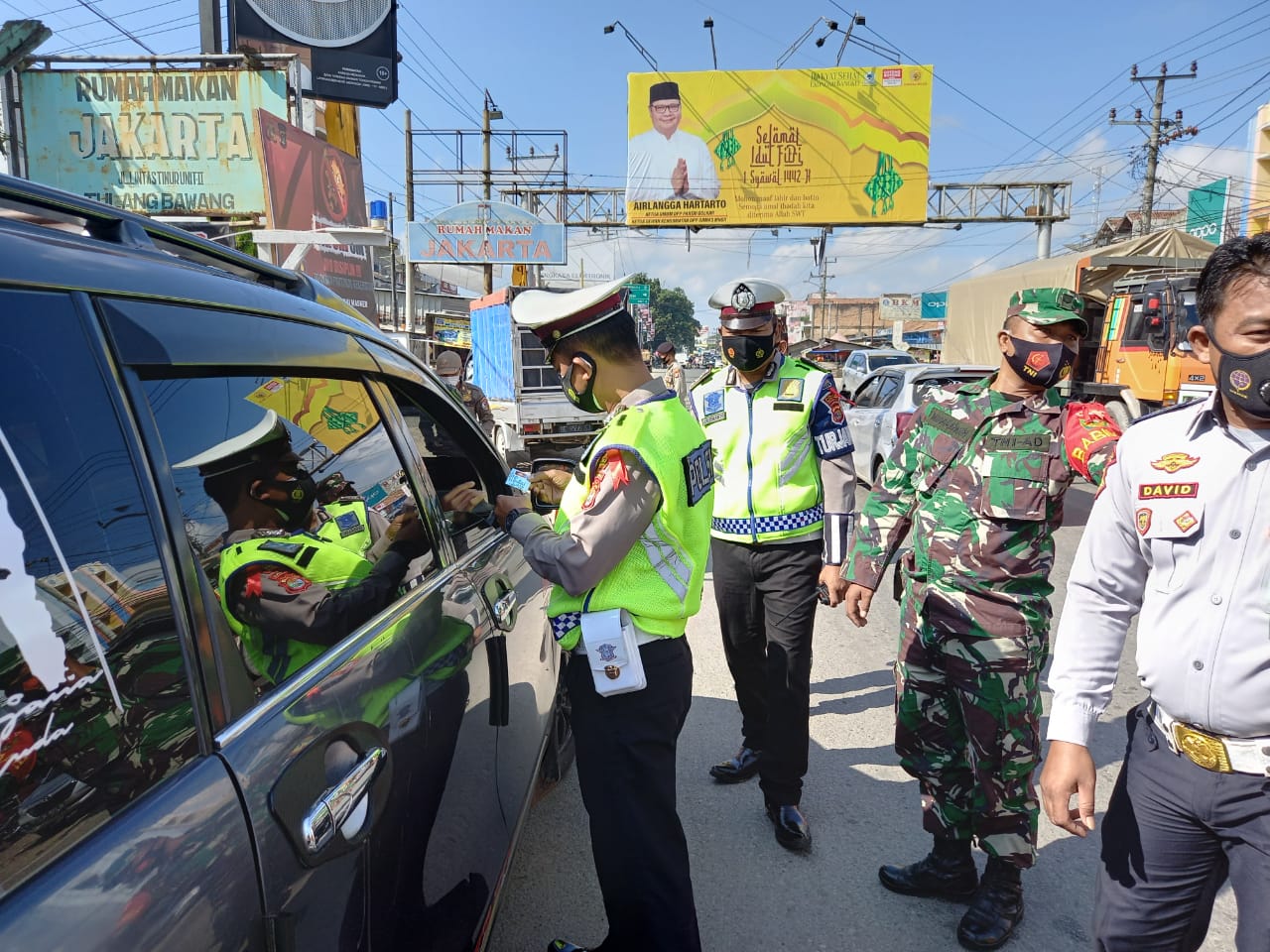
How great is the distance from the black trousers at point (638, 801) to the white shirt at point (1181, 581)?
0.85m

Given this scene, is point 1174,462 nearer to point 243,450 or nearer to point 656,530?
point 656,530

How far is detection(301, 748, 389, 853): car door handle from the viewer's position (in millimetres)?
1101

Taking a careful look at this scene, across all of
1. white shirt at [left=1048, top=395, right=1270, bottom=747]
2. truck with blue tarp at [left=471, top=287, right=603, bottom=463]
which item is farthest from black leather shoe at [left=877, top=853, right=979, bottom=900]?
truck with blue tarp at [left=471, top=287, right=603, bottom=463]

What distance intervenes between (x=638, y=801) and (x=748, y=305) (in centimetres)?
184

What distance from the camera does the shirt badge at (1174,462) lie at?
1622mm

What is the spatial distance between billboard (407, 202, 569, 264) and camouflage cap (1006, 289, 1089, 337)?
63.3 ft

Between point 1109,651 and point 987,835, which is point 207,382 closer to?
point 1109,651

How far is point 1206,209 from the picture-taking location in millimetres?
31250

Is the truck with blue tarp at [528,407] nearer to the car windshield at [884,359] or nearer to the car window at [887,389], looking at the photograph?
the car window at [887,389]

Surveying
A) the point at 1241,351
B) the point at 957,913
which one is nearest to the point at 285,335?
the point at 1241,351

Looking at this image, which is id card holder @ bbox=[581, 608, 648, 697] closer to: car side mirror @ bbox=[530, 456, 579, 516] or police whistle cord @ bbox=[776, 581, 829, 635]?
car side mirror @ bbox=[530, 456, 579, 516]

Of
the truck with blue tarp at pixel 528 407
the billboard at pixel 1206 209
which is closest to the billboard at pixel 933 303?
the billboard at pixel 1206 209

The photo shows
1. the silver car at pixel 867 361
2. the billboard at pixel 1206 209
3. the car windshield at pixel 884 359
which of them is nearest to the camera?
the silver car at pixel 867 361

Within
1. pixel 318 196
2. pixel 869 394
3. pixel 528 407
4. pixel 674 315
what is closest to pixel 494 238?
pixel 528 407
